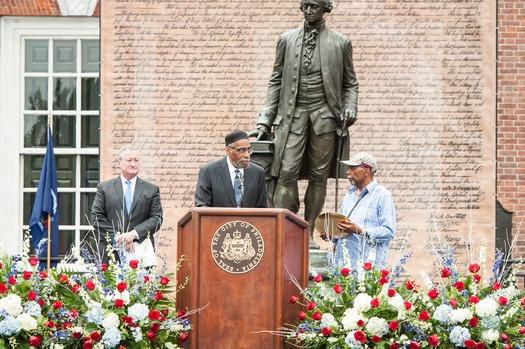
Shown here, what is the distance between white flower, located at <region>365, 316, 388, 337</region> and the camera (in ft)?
20.5

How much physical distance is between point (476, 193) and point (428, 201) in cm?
51

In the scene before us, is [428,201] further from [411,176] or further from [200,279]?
[200,279]

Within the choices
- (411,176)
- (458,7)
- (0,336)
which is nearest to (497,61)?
(458,7)

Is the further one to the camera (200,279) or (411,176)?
(411,176)

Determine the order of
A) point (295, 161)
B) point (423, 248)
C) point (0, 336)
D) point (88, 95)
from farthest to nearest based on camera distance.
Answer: point (88, 95) < point (423, 248) < point (295, 161) < point (0, 336)

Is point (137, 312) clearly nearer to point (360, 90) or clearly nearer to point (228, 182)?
point (228, 182)

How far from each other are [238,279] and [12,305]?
3.99ft

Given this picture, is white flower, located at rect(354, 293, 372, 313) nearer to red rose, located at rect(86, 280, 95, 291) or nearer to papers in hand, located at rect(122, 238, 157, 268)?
papers in hand, located at rect(122, 238, 157, 268)

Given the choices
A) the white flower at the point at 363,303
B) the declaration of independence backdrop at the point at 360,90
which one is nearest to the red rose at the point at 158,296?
the white flower at the point at 363,303

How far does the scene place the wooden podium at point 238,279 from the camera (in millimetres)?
6488

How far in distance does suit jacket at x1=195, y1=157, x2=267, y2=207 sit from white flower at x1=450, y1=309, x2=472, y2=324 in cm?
194

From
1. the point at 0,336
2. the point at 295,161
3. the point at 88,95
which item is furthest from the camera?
the point at 88,95

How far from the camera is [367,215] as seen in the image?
7.70 metres

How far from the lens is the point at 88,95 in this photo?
13.5 meters
